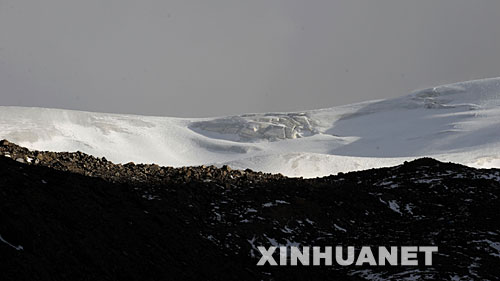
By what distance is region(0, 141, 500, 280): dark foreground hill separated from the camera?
30.5 feet

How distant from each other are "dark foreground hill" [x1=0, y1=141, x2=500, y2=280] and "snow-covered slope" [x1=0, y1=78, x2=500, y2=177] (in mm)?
22291

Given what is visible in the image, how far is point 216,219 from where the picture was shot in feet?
41.1

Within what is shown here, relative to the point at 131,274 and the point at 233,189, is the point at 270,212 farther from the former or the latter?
the point at 131,274

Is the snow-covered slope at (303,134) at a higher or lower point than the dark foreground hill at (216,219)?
higher

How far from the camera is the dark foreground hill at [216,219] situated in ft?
30.5

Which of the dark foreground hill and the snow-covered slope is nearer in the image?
the dark foreground hill

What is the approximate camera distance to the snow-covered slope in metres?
40.2

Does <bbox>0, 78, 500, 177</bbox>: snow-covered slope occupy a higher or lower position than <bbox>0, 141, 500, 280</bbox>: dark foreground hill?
higher

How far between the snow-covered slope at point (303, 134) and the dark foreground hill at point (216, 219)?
22.3 meters

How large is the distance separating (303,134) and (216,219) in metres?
41.8

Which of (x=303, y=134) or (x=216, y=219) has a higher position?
(x=303, y=134)

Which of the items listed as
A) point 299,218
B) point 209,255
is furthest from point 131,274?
point 299,218

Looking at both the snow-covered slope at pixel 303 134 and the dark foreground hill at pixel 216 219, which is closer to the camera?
the dark foreground hill at pixel 216 219

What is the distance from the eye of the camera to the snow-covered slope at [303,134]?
132 ft
